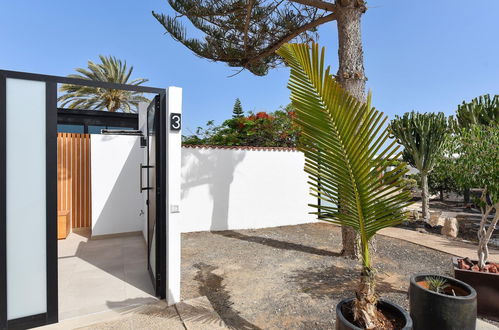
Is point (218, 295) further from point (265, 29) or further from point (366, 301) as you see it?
point (265, 29)

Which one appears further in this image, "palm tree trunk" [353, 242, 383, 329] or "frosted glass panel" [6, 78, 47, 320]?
"frosted glass panel" [6, 78, 47, 320]

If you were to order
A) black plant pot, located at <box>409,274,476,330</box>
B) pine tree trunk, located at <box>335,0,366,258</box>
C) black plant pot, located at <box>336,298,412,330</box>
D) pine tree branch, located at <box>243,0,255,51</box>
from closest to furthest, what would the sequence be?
1. black plant pot, located at <box>336,298,412,330</box>
2. black plant pot, located at <box>409,274,476,330</box>
3. pine tree trunk, located at <box>335,0,366,258</box>
4. pine tree branch, located at <box>243,0,255,51</box>

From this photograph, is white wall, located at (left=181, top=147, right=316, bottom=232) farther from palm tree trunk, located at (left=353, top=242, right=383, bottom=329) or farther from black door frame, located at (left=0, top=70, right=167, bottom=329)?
palm tree trunk, located at (left=353, top=242, right=383, bottom=329)

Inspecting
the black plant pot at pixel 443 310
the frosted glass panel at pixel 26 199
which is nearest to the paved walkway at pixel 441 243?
the black plant pot at pixel 443 310

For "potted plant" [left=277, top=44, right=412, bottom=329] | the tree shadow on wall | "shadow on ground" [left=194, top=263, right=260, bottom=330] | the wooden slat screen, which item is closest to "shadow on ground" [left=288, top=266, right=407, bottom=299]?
"shadow on ground" [left=194, top=263, right=260, bottom=330]

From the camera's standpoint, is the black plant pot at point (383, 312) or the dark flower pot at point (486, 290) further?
the dark flower pot at point (486, 290)

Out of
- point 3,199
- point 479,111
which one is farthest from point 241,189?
point 479,111

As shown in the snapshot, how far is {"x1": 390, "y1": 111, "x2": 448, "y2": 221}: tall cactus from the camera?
22.8 ft

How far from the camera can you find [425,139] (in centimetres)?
703

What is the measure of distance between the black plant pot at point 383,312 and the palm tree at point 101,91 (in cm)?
1310

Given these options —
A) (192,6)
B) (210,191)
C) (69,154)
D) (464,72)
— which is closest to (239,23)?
(192,6)

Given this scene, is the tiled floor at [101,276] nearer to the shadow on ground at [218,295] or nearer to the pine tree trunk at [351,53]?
the shadow on ground at [218,295]

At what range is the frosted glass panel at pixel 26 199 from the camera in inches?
82.4

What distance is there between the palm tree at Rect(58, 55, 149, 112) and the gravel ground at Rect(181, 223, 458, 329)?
10.7 m
